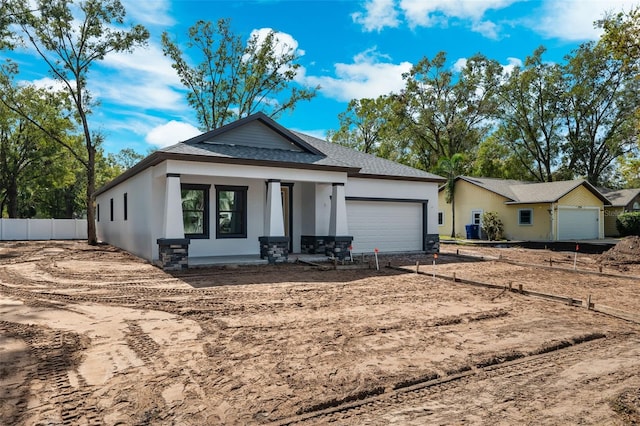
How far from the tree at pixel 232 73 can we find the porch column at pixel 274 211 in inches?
862

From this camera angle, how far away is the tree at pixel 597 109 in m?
34.1

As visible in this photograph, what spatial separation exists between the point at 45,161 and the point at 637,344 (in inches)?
1483

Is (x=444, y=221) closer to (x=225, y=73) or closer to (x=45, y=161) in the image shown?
(x=225, y=73)

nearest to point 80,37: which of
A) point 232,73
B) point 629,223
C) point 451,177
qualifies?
point 232,73

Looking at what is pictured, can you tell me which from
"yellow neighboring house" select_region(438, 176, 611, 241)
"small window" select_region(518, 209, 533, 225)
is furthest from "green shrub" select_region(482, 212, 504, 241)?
"small window" select_region(518, 209, 533, 225)

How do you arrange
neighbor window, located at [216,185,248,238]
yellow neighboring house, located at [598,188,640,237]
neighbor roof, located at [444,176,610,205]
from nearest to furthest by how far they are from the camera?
neighbor window, located at [216,185,248,238], neighbor roof, located at [444,176,610,205], yellow neighboring house, located at [598,188,640,237]

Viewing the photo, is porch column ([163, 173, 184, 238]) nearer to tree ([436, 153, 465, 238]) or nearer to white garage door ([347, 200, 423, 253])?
white garage door ([347, 200, 423, 253])

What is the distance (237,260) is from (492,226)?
19.1 meters

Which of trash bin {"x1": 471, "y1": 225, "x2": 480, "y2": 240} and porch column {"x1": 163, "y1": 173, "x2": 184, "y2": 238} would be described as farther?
trash bin {"x1": 471, "y1": 225, "x2": 480, "y2": 240}

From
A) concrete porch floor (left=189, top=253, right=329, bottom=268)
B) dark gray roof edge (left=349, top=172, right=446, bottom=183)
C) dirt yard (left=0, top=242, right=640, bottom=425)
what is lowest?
dirt yard (left=0, top=242, right=640, bottom=425)

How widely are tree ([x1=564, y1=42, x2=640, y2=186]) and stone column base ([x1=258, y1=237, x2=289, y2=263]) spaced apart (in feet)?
109

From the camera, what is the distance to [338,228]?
14.3 metres

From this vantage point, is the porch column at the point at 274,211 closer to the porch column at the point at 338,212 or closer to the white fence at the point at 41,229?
the porch column at the point at 338,212

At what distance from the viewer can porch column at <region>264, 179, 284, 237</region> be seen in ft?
42.7
